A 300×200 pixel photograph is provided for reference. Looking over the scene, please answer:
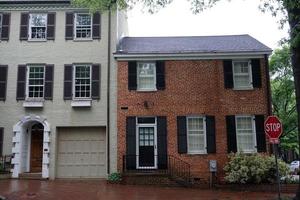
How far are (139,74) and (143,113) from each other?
79.4 inches

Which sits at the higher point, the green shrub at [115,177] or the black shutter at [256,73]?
the black shutter at [256,73]

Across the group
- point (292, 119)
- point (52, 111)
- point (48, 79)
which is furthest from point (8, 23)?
point (292, 119)

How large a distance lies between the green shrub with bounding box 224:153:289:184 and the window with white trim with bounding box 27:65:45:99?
32.5ft

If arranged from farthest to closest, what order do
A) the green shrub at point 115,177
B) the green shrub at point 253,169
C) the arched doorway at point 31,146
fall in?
the arched doorway at point 31,146 < the green shrub at point 115,177 < the green shrub at point 253,169

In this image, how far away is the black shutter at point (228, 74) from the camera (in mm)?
18547

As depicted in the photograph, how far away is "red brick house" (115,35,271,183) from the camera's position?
17906mm

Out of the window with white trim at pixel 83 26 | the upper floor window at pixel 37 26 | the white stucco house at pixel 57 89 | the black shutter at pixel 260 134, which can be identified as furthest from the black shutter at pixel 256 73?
the upper floor window at pixel 37 26

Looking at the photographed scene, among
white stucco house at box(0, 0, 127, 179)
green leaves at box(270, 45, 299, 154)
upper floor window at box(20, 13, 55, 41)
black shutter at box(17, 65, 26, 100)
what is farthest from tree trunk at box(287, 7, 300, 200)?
green leaves at box(270, 45, 299, 154)

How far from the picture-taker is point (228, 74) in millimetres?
18609

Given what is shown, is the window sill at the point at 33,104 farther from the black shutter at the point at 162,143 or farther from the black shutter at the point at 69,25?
the black shutter at the point at 162,143

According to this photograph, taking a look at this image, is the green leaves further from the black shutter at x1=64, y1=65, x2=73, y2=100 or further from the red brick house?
the black shutter at x1=64, y1=65, x2=73, y2=100

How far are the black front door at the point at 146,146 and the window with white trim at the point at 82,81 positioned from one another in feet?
10.7

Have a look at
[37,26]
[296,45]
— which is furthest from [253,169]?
[37,26]

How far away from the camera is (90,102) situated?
60.2 feet
